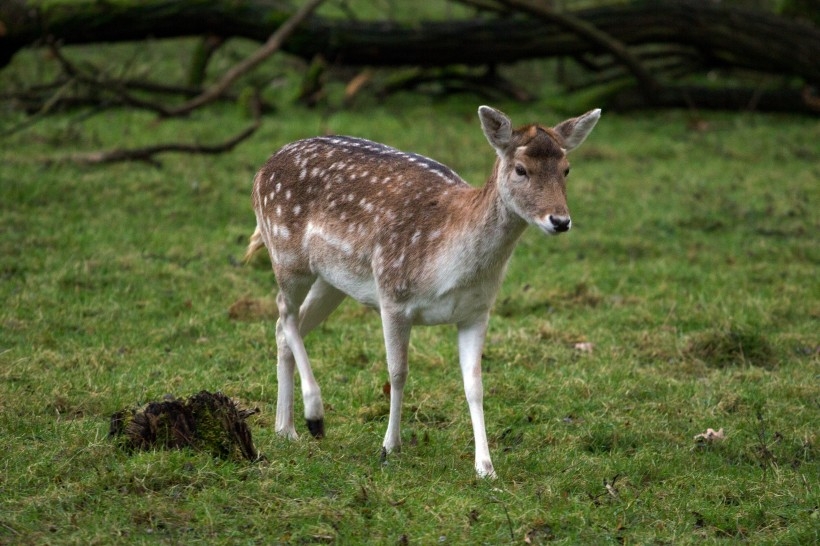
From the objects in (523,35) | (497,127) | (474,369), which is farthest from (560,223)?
(523,35)

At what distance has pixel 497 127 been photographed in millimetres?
5246

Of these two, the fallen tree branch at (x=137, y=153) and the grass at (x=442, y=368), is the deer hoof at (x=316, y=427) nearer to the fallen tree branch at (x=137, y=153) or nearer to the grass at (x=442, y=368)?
the grass at (x=442, y=368)

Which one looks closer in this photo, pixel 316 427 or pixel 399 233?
pixel 399 233

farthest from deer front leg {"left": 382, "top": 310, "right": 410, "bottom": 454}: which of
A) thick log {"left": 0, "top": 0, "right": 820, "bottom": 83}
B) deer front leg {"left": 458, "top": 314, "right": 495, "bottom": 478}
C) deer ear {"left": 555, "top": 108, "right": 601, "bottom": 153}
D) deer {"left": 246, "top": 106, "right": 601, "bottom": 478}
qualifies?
thick log {"left": 0, "top": 0, "right": 820, "bottom": 83}

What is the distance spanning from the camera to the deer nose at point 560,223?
486cm

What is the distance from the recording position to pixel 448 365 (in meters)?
7.00

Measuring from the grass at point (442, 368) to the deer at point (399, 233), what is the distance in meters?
0.43

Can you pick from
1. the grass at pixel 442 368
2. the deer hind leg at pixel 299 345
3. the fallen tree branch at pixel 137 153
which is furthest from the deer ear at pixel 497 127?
the fallen tree branch at pixel 137 153

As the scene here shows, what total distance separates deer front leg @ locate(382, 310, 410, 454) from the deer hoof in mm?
394

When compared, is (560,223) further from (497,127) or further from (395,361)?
(395,361)

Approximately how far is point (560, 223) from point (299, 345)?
182cm

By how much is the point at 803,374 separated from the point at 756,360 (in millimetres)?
395

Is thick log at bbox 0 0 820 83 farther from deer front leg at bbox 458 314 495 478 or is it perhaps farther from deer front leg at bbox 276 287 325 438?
deer front leg at bbox 458 314 495 478

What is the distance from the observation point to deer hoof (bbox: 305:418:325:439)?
577cm
